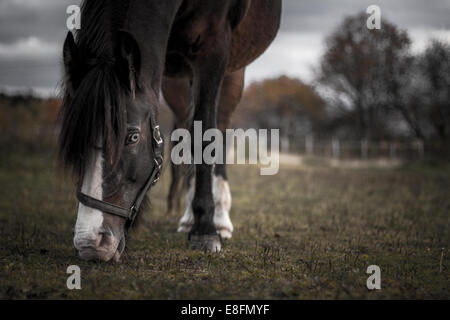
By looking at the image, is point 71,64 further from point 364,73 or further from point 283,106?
point 283,106

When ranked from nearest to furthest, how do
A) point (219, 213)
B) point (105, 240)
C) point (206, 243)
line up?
point (105, 240), point (206, 243), point (219, 213)

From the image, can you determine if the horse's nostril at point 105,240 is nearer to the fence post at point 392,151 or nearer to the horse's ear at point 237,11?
the horse's ear at point 237,11

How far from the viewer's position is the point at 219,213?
5.10 metres

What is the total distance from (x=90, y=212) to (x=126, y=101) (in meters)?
0.83

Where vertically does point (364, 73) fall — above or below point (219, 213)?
above

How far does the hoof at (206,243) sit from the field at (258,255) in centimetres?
16

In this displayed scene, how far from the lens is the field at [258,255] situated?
8.77 ft

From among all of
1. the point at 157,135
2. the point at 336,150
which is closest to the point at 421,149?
the point at 336,150

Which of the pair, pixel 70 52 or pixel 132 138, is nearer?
pixel 70 52

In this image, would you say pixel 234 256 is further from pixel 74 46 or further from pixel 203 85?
pixel 74 46

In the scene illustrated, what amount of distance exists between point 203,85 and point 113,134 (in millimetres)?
1363

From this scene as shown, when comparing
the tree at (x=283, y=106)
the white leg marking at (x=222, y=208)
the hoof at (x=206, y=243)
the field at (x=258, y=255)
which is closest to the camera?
the field at (x=258, y=255)

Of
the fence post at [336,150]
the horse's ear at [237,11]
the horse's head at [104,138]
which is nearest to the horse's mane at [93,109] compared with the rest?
the horse's head at [104,138]

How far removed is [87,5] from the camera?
3.36 m
